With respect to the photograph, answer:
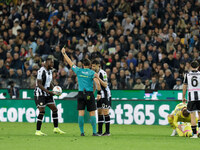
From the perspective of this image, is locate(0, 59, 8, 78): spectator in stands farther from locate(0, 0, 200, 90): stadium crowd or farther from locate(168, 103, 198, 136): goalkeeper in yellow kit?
locate(168, 103, 198, 136): goalkeeper in yellow kit

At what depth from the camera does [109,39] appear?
2534cm

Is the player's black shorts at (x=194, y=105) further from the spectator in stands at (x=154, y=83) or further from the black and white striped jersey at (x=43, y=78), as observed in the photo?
the spectator in stands at (x=154, y=83)

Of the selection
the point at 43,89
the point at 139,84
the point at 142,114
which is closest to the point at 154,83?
the point at 139,84

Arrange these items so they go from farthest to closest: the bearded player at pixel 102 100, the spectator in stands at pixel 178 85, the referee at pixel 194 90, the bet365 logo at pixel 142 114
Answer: the spectator in stands at pixel 178 85 → the bet365 logo at pixel 142 114 → the bearded player at pixel 102 100 → the referee at pixel 194 90

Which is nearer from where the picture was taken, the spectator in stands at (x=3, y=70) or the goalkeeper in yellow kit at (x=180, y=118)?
the goalkeeper in yellow kit at (x=180, y=118)

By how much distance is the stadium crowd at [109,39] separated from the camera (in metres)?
23.5

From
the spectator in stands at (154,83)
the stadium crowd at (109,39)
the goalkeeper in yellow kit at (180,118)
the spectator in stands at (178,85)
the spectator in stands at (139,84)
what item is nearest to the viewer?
the goalkeeper in yellow kit at (180,118)

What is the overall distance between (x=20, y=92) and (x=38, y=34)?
176 inches

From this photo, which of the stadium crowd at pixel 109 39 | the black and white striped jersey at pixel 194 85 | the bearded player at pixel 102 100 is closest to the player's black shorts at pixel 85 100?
the bearded player at pixel 102 100

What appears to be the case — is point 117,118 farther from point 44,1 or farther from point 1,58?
point 44,1

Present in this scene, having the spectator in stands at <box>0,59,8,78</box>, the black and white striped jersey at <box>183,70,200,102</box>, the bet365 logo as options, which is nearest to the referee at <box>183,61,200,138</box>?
the black and white striped jersey at <box>183,70,200,102</box>

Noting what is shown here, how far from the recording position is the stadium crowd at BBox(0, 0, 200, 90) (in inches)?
924

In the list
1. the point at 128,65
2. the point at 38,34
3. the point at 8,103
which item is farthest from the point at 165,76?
the point at 38,34

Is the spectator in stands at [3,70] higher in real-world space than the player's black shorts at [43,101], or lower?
higher
